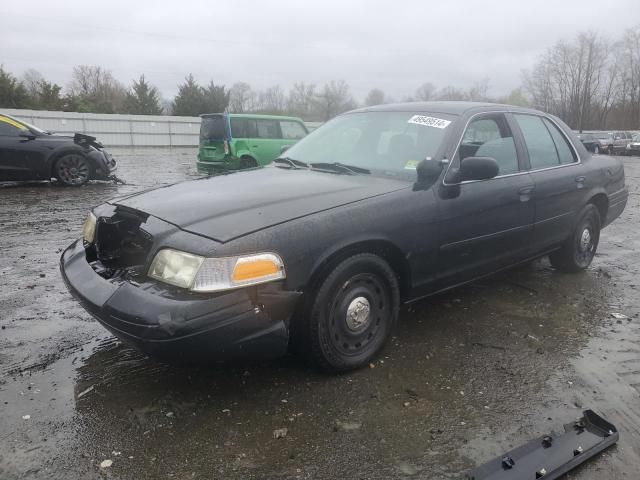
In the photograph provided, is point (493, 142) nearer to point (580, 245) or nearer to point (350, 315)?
point (580, 245)

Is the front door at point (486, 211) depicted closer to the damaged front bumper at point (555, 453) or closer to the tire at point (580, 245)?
the tire at point (580, 245)

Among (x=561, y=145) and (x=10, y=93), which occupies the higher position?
(x=10, y=93)

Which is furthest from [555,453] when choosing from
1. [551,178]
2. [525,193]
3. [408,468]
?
[551,178]

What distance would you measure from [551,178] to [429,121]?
4.47 ft

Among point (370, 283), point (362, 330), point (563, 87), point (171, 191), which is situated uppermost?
point (563, 87)

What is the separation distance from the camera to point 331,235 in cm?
275

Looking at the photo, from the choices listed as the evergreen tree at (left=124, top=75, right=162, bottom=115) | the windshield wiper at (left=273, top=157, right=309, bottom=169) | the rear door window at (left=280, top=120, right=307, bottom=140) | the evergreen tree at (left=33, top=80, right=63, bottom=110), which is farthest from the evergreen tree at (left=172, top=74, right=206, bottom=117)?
the windshield wiper at (left=273, top=157, right=309, bottom=169)

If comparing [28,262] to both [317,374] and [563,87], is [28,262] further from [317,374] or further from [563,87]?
[563,87]

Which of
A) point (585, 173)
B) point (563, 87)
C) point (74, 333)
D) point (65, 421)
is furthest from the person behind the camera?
point (563, 87)

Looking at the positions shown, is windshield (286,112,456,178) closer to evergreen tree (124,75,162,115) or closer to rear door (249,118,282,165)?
rear door (249,118,282,165)

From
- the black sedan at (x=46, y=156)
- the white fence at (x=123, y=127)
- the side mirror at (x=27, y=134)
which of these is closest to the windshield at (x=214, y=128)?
the black sedan at (x=46, y=156)

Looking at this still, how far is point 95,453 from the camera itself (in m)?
2.31

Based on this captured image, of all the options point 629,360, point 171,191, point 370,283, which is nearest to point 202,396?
point 370,283

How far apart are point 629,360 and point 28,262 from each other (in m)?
5.40
